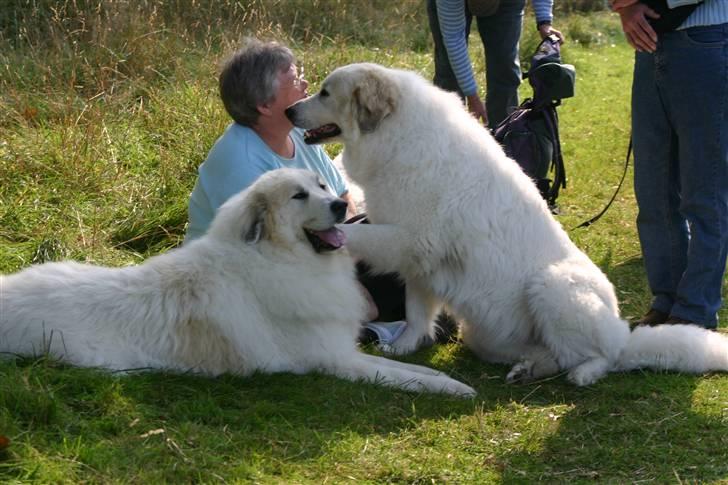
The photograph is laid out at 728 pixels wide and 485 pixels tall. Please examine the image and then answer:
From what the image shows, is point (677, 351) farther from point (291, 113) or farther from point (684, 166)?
point (291, 113)

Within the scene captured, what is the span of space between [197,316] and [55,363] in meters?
0.61

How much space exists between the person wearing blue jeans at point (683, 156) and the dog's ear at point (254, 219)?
2.11 meters

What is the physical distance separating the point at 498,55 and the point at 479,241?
2.91m

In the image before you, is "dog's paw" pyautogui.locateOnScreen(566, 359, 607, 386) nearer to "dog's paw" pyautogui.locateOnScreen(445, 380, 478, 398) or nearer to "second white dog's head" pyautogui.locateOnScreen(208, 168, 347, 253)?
"dog's paw" pyautogui.locateOnScreen(445, 380, 478, 398)

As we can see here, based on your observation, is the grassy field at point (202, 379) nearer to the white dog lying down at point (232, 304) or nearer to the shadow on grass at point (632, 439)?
the shadow on grass at point (632, 439)

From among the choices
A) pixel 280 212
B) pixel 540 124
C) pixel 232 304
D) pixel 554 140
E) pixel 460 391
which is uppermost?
pixel 280 212

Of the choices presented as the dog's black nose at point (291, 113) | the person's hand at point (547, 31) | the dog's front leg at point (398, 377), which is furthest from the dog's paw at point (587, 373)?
the person's hand at point (547, 31)

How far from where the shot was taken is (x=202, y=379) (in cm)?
400

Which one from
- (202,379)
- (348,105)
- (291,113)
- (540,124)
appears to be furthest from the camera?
(540,124)

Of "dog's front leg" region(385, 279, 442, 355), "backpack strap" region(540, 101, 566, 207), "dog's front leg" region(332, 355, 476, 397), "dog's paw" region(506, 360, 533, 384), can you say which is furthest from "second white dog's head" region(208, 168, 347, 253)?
"backpack strap" region(540, 101, 566, 207)

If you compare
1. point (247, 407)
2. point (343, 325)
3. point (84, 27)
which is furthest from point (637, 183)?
point (84, 27)

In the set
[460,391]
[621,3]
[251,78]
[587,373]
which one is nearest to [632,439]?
[587,373]

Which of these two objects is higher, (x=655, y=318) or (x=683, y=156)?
(x=683, y=156)

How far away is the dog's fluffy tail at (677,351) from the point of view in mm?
4605
